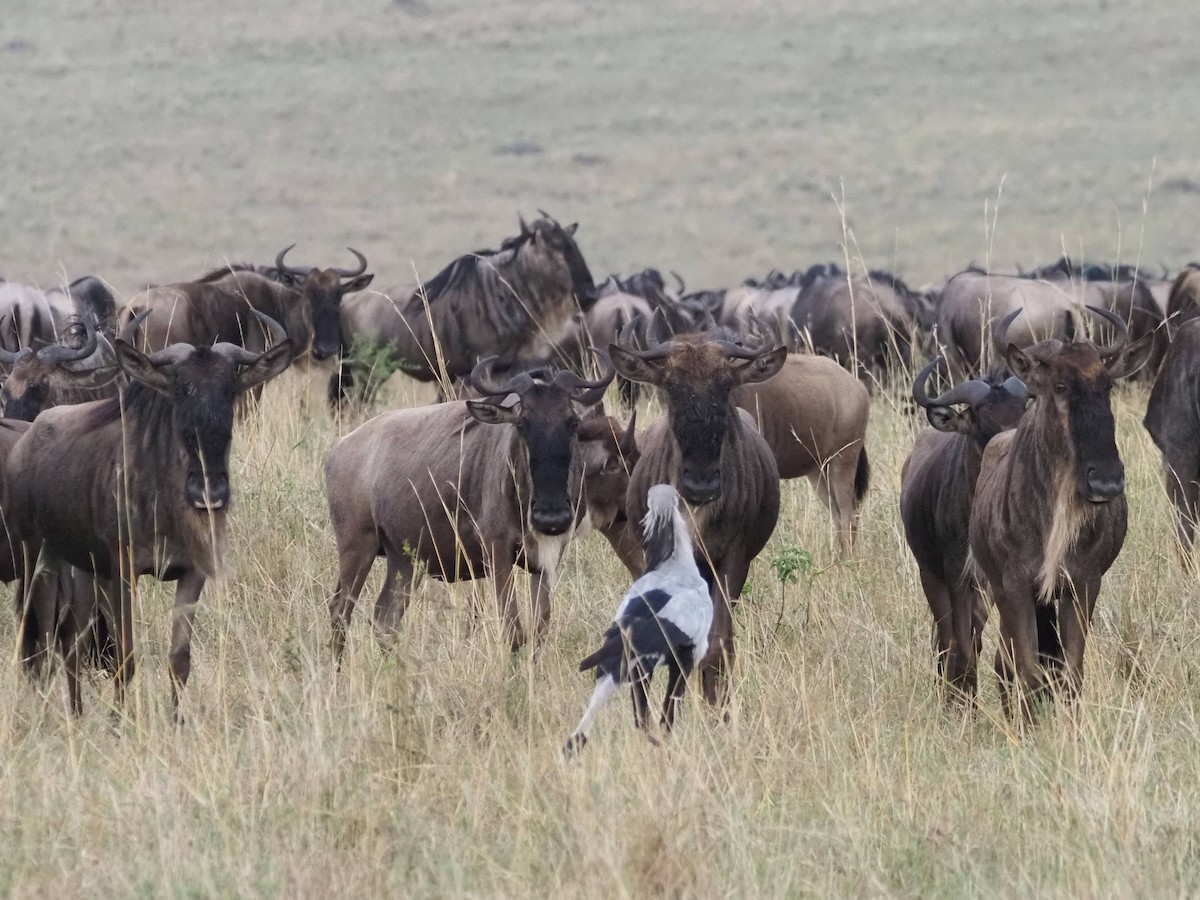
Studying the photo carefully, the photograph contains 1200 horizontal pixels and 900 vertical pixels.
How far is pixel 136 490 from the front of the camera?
625cm

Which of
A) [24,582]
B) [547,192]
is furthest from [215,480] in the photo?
[547,192]

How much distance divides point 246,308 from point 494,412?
19.1 ft

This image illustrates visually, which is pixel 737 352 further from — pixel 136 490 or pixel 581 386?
pixel 136 490

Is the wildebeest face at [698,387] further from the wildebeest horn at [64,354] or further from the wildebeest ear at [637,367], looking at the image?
the wildebeest horn at [64,354]

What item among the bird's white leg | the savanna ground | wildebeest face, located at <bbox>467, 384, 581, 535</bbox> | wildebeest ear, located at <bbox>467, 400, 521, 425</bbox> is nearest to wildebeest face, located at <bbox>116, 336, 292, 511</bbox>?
the savanna ground

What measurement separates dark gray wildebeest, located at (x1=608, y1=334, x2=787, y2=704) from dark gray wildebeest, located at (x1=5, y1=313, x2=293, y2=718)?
128 centimetres

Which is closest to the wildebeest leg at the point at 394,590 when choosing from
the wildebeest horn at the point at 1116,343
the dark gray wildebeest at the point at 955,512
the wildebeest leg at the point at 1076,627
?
the dark gray wildebeest at the point at 955,512

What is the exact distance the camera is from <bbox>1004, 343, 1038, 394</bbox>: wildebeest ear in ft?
18.5

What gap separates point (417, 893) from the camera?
4.16 metres

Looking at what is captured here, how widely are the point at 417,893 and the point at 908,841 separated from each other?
120 cm

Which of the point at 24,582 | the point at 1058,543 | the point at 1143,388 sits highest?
the point at 1058,543

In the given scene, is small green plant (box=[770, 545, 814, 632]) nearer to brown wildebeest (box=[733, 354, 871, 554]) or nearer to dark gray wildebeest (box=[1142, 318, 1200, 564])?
dark gray wildebeest (box=[1142, 318, 1200, 564])

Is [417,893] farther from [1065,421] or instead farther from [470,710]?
[1065,421]

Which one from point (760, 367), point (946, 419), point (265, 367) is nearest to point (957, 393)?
point (946, 419)
